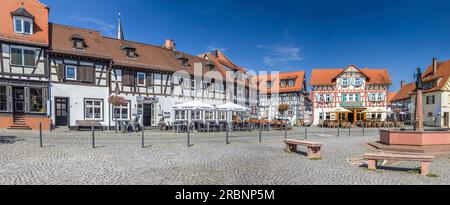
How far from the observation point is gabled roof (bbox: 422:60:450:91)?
116 feet

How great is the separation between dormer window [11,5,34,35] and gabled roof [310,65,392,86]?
121 feet

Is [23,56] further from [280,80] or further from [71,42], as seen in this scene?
[280,80]

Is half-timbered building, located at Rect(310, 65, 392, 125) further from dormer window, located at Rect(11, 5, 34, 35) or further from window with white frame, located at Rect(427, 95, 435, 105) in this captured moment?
dormer window, located at Rect(11, 5, 34, 35)

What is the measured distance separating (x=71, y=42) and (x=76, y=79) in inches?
141

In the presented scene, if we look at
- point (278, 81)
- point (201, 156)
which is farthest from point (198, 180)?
point (278, 81)

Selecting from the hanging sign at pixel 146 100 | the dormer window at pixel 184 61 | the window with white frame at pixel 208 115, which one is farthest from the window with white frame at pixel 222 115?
the hanging sign at pixel 146 100

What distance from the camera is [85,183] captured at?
5688 millimetres

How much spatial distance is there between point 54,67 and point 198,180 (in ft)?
63.6

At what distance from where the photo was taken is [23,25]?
19172 millimetres

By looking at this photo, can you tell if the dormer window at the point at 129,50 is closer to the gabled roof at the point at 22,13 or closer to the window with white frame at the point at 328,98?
the gabled roof at the point at 22,13

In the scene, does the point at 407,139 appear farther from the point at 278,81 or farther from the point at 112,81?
the point at 278,81

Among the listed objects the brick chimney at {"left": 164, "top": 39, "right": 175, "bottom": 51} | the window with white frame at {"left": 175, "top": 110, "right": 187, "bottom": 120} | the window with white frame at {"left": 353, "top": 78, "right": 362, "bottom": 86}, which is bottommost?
the window with white frame at {"left": 175, "top": 110, "right": 187, "bottom": 120}

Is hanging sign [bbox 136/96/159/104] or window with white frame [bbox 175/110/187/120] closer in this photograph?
hanging sign [bbox 136/96/159/104]

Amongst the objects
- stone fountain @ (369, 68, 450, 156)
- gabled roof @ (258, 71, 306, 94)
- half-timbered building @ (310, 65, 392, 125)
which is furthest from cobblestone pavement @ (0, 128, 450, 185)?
gabled roof @ (258, 71, 306, 94)
